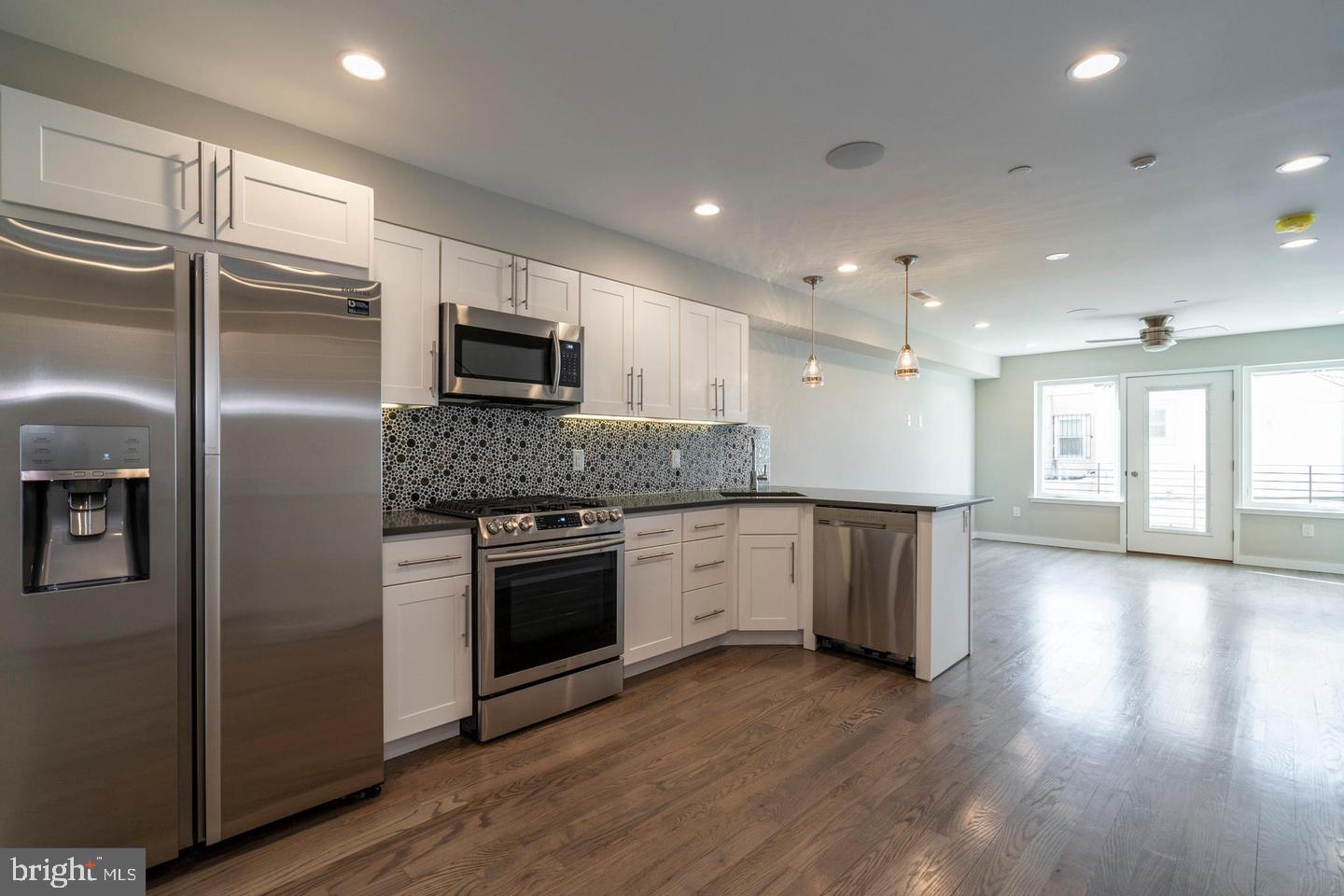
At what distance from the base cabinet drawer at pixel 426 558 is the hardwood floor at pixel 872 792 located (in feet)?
2.46

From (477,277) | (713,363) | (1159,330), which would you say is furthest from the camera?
(1159,330)

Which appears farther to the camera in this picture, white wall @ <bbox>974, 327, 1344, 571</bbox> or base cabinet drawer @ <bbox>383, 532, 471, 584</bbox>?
white wall @ <bbox>974, 327, 1344, 571</bbox>

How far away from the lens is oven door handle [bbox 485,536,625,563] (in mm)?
2643

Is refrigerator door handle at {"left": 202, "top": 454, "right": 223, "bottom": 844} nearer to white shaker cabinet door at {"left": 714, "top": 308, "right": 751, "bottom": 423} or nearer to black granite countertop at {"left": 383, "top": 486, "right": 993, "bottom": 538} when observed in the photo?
black granite countertop at {"left": 383, "top": 486, "right": 993, "bottom": 538}

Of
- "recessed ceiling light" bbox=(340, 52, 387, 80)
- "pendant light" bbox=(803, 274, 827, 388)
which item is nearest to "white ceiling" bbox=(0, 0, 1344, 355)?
"recessed ceiling light" bbox=(340, 52, 387, 80)

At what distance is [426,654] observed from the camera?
2.51 m

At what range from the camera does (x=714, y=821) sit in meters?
2.12

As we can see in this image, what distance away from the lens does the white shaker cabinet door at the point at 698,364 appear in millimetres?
4008

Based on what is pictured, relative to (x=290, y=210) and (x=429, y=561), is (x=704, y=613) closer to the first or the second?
(x=429, y=561)

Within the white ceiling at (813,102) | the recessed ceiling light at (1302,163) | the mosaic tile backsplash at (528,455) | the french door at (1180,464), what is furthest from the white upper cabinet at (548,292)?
the french door at (1180,464)

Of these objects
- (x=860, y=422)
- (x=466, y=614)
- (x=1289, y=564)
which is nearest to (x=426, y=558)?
(x=466, y=614)

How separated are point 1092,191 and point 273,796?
424cm

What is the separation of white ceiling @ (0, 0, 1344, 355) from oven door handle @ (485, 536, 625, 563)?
1.74 m

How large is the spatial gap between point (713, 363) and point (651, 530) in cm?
135
